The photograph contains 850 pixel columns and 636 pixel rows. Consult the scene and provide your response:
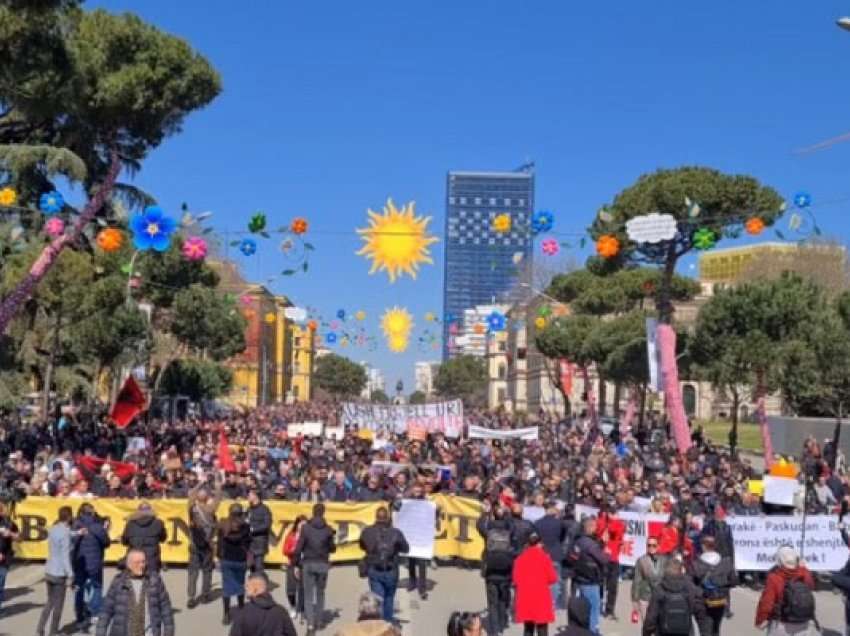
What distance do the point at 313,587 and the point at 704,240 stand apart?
18.2m

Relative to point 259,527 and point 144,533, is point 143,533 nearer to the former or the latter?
point 144,533

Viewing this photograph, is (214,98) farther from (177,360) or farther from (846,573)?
(177,360)

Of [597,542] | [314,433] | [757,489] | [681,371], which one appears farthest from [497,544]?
[681,371]

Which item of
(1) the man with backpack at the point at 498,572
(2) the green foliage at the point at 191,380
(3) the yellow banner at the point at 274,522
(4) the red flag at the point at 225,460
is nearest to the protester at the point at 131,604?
(1) the man with backpack at the point at 498,572

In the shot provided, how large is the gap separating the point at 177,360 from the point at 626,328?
76.4 feet

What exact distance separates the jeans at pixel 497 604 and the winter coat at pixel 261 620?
4.62m

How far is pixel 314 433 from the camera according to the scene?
34.2 meters

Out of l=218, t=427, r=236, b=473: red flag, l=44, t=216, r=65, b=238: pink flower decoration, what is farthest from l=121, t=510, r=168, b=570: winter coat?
l=44, t=216, r=65, b=238: pink flower decoration

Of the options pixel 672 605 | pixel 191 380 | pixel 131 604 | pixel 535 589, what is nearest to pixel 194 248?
pixel 535 589

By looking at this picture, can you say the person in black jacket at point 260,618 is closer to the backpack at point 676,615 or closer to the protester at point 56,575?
the backpack at point 676,615

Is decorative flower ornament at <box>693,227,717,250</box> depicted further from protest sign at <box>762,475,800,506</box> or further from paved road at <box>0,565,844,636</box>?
paved road at <box>0,565,844,636</box>

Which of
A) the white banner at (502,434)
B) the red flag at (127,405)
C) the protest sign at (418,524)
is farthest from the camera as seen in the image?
the white banner at (502,434)

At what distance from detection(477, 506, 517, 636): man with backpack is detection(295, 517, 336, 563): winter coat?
1.67 meters

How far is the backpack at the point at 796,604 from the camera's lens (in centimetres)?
898
